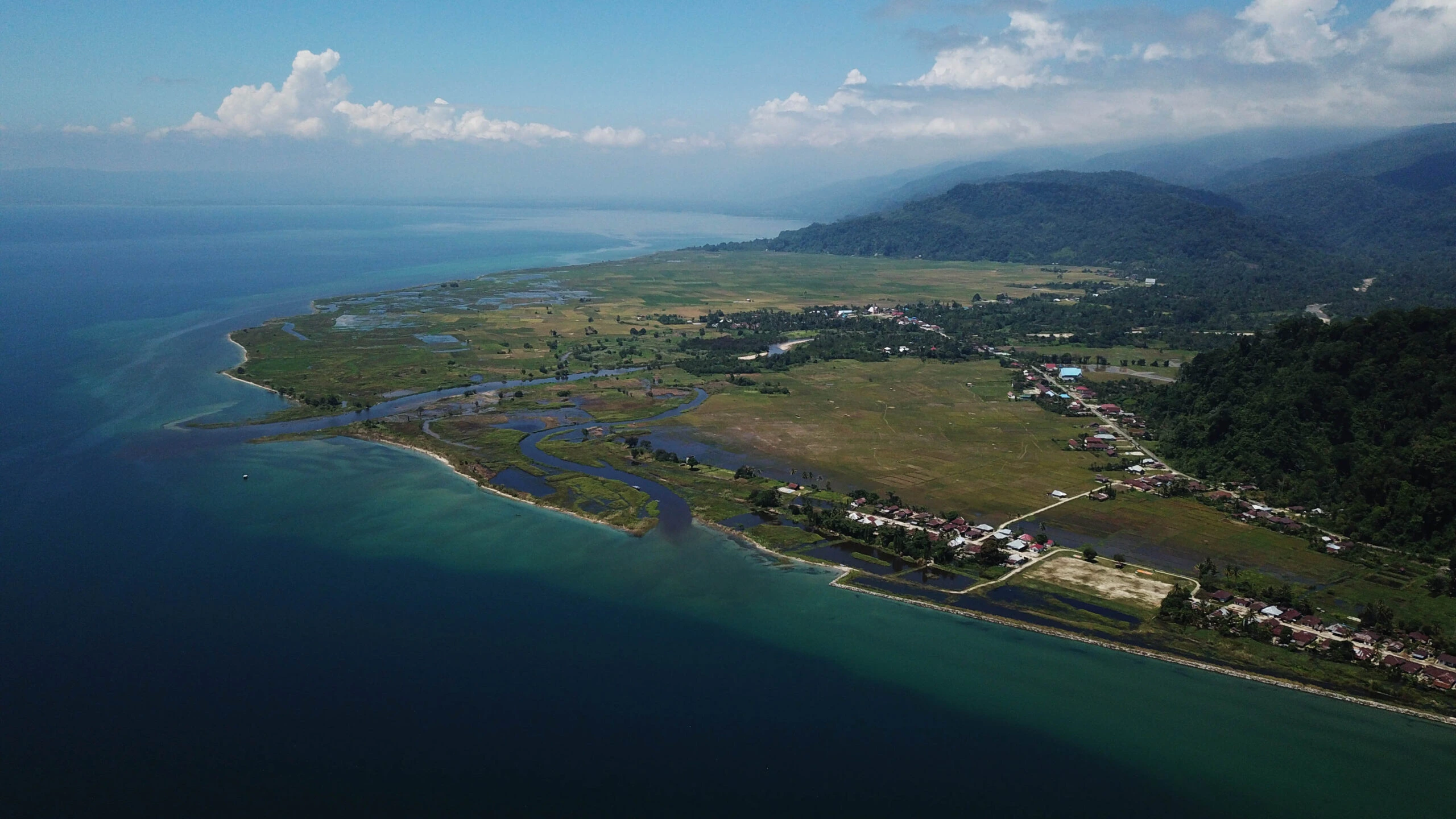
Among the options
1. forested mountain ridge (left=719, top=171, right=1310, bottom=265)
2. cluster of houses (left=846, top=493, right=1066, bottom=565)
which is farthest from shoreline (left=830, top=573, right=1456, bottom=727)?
forested mountain ridge (left=719, top=171, right=1310, bottom=265)

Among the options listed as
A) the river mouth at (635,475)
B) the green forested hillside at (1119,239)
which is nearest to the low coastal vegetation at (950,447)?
the river mouth at (635,475)

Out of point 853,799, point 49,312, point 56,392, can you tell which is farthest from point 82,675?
point 49,312

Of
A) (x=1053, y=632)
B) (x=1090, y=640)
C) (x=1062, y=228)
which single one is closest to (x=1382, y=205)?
(x=1062, y=228)

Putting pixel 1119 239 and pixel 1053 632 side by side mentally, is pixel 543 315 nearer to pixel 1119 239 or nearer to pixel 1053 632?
pixel 1053 632

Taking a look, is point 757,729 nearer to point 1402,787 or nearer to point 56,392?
point 1402,787

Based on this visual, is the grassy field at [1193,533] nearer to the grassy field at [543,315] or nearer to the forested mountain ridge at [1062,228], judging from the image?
the grassy field at [543,315]
